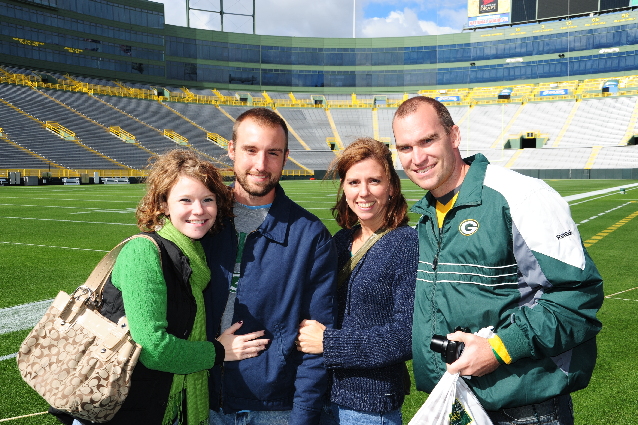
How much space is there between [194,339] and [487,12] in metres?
75.4

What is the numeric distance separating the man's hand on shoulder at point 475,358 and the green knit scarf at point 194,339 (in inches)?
42.8

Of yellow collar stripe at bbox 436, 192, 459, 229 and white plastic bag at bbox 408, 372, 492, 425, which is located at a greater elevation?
yellow collar stripe at bbox 436, 192, 459, 229

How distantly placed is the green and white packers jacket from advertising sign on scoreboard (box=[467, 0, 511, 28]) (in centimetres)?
7398

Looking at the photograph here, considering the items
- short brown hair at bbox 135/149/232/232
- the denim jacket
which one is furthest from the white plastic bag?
short brown hair at bbox 135/149/232/232

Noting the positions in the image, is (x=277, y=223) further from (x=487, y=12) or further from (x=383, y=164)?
(x=487, y=12)

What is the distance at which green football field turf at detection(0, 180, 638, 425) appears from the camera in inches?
161

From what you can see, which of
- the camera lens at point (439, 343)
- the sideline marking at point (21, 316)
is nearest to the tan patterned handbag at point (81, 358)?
the camera lens at point (439, 343)

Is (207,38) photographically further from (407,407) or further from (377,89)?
(407,407)

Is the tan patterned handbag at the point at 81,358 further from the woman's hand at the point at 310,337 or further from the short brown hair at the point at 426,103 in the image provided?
the short brown hair at the point at 426,103

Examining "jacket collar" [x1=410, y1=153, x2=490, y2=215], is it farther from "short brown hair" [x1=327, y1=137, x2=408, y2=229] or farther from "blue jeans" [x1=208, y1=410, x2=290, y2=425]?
"blue jeans" [x1=208, y1=410, x2=290, y2=425]

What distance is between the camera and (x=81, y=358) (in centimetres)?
190

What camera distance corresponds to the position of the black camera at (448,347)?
203 cm

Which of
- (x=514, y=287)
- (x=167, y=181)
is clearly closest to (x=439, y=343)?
(x=514, y=287)

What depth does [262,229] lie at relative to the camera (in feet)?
7.68
